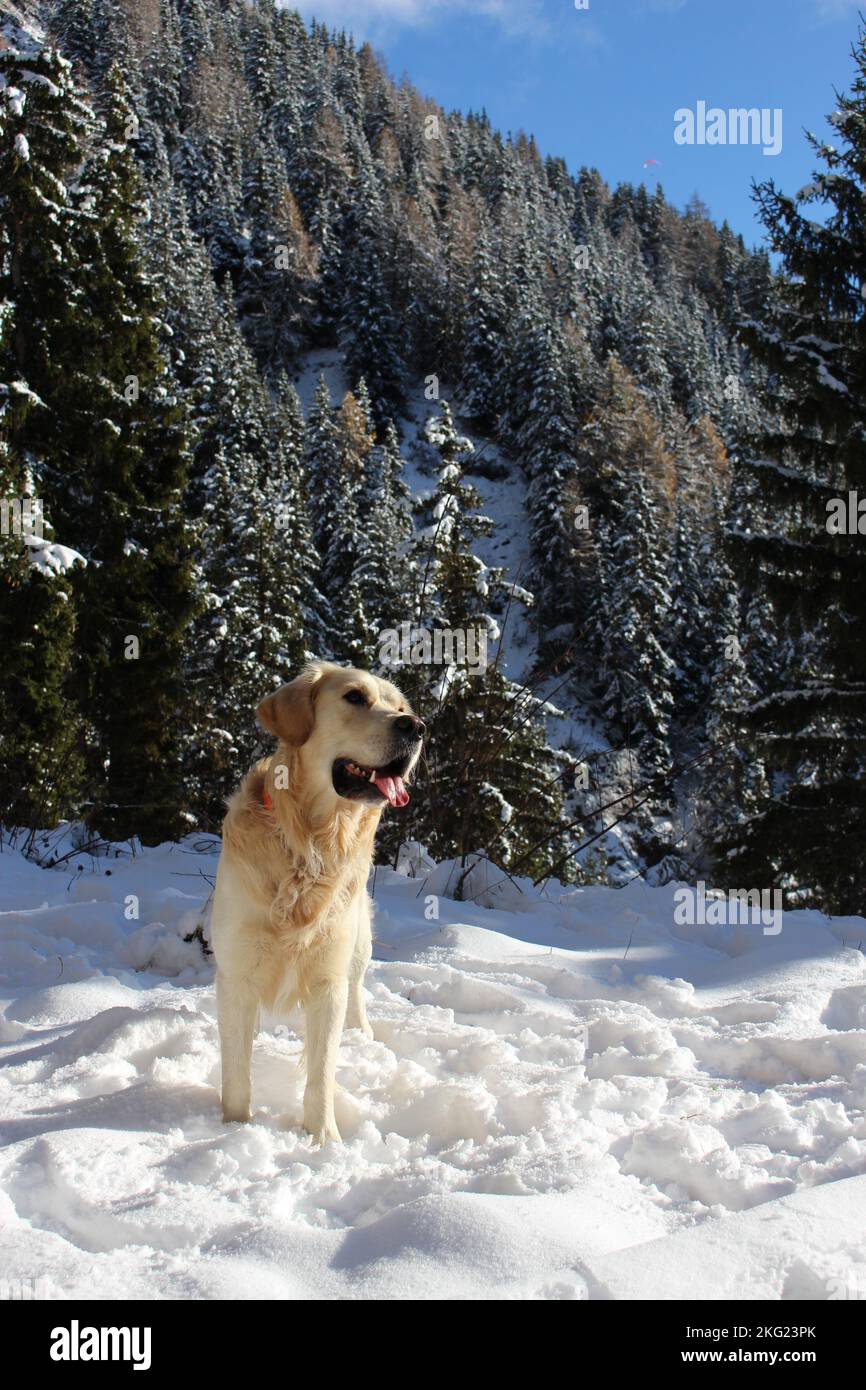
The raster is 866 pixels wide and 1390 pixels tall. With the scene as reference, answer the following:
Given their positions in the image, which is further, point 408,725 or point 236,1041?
point 408,725

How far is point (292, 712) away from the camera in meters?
3.77

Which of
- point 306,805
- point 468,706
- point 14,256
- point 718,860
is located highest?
point 14,256

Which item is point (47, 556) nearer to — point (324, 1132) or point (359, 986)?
point (359, 986)

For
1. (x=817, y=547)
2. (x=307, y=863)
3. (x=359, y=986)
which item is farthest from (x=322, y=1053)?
(x=817, y=547)

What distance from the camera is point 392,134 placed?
11725 cm

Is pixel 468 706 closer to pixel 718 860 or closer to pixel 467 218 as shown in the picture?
pixel 718 860

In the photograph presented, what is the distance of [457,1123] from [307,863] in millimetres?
1176

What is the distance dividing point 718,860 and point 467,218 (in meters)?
89.2

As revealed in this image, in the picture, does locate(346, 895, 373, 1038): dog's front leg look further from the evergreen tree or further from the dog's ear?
the evergreen tree

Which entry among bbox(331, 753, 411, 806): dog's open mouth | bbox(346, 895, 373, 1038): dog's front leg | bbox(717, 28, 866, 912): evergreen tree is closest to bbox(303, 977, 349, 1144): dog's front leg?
bbox(346, 895, 373, 1038): dog's front leg

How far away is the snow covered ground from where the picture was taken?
2111 mm

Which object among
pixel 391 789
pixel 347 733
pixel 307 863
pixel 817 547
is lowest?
pixel 307 863

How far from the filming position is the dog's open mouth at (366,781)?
3.62 m
